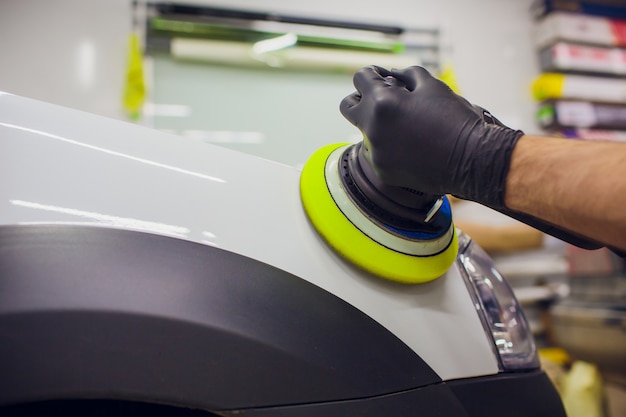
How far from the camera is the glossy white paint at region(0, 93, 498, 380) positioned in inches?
16.4

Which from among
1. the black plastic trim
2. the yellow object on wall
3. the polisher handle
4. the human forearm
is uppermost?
the human forearm

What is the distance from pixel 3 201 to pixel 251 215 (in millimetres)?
225

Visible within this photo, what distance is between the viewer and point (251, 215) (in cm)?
48

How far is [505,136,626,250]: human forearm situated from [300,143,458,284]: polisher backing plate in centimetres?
11

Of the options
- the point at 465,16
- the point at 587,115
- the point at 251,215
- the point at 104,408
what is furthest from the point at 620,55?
the point at 104,408

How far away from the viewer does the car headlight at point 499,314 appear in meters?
0.55

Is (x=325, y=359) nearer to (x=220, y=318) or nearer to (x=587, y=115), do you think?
(x=220, y=318)

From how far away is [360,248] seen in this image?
49cm

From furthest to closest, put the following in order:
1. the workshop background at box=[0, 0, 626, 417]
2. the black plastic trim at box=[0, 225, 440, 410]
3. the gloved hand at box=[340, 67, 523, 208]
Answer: the workshop background at box=[0, 0, 626, 417]
the gloved hand at box=[340, 67, 523, 208]
the black plastic trim at box=[0, 225, 440, 410]

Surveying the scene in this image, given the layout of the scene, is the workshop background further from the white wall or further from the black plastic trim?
the black plastic trim

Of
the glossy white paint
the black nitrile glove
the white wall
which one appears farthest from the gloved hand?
the white wall

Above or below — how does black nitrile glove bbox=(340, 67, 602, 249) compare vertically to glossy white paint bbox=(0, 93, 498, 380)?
above

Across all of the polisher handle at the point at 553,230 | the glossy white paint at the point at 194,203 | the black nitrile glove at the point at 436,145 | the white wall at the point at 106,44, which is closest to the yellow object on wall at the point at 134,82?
the white wall at the point at 106,44

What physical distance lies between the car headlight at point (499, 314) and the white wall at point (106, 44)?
1.94 metres
